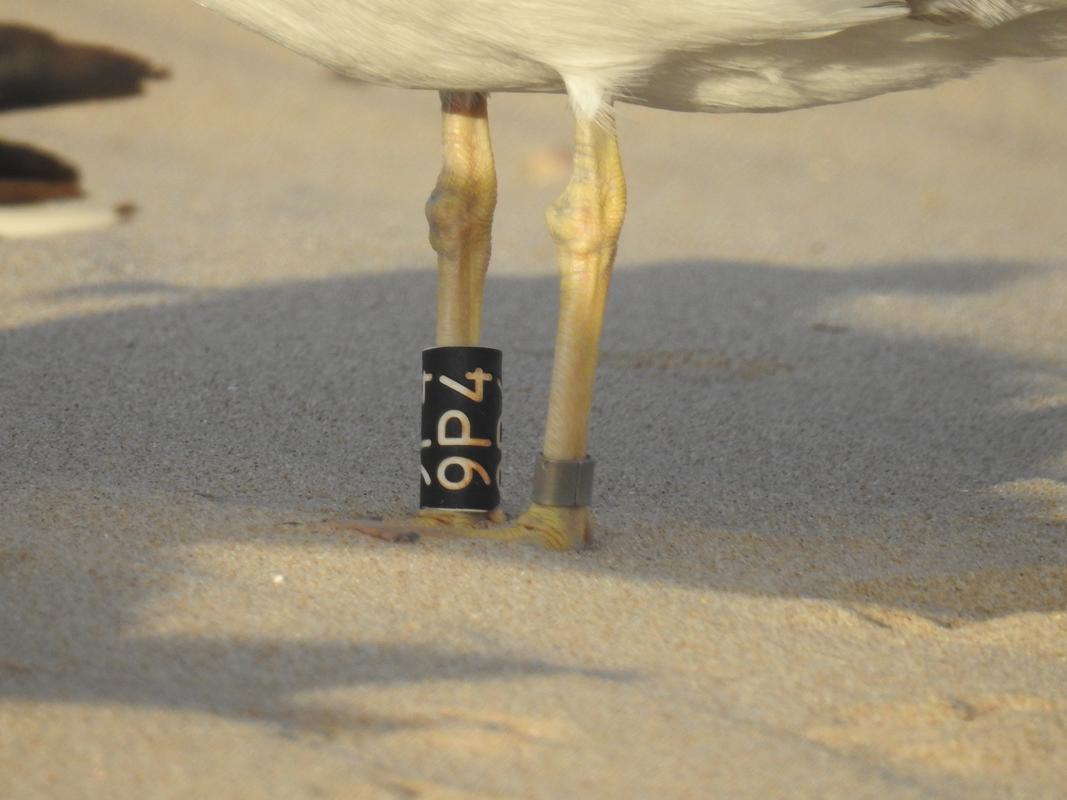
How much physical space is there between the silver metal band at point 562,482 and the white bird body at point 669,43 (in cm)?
75

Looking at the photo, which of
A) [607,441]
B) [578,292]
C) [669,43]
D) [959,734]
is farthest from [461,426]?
[959,734]

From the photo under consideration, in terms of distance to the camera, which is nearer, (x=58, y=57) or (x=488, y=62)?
(x=488, y=62)

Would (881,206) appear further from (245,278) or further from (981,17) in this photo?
(981,17)

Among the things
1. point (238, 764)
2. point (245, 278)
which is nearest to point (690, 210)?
point (245, 278)

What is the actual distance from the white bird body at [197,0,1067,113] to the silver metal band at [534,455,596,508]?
2.45 feet

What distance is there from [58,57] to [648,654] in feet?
15.9

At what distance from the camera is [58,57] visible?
6.26 metres

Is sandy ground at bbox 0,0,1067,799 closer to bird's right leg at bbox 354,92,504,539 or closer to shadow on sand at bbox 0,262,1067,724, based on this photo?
shadow on sand at bbox 0,262,1067,724

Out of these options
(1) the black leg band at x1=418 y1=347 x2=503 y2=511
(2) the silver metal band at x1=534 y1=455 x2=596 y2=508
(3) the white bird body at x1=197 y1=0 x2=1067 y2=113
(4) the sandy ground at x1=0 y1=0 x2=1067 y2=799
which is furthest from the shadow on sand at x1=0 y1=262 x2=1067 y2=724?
(3) the white bird body at x1=197 y1=0 x2=1067 y2=113

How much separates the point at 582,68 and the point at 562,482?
86cm

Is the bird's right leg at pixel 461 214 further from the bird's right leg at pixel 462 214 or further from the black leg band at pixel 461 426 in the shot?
the black leg band at pixel 461 426

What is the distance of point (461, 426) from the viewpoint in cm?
308

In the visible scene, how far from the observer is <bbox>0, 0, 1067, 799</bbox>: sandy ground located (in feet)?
6.82

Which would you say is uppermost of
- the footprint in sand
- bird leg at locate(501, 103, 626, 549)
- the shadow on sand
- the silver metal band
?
bird leg at locate(501, 103, 626, 549)
